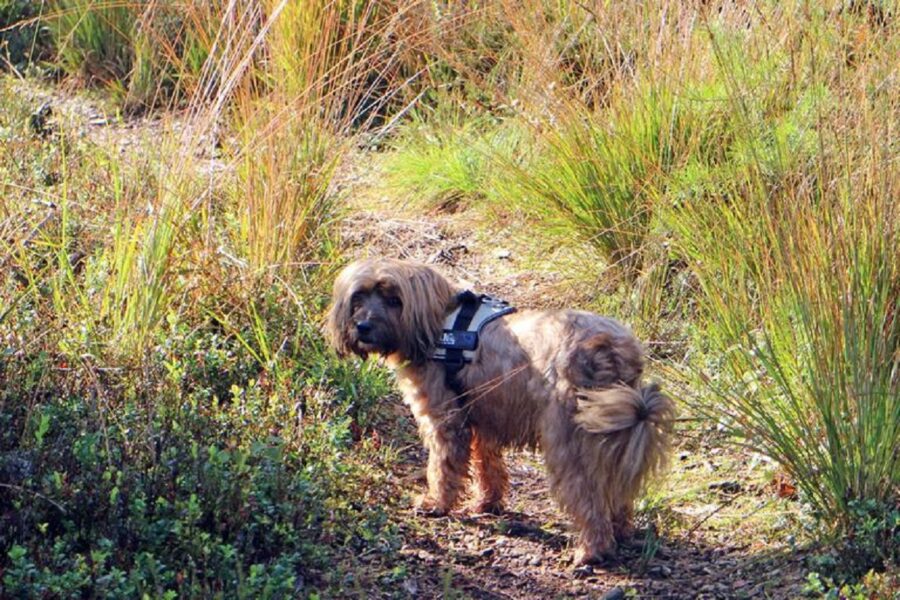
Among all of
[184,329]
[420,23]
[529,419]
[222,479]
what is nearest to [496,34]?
[420,23]

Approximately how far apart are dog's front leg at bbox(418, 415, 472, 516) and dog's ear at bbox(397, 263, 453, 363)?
10.8 inches

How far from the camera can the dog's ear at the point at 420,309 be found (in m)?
5.26

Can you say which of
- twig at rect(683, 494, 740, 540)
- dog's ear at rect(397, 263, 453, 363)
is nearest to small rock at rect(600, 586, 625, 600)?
twig at rect(683, 494, 740, 540)

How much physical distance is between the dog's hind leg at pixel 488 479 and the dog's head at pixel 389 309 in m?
0.47

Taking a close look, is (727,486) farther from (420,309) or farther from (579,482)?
(420,309)

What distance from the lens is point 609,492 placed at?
4.78 m

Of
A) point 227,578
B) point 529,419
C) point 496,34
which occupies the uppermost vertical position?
point 496,34

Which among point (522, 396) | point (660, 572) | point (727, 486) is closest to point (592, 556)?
point (660, 572)

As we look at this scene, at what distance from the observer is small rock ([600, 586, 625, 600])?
15.2 ft

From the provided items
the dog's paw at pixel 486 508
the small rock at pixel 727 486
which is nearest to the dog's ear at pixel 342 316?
the dog's paw at pixel 486 508

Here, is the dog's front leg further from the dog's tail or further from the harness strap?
the dog's tail

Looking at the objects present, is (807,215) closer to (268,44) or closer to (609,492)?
(609,492)

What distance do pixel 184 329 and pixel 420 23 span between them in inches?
93.0

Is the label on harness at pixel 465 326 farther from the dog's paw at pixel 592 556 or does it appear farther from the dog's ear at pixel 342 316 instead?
the dog's paw at pixel 592 556
